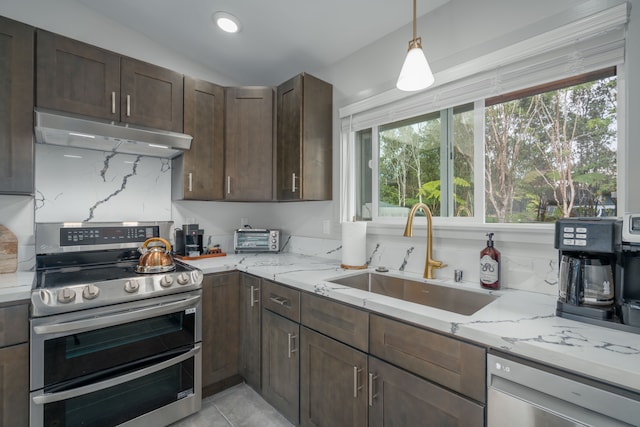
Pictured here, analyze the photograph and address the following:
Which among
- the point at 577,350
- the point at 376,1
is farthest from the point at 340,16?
the point at 577,350

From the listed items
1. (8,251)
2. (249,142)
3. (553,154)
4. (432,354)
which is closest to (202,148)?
(249,142)

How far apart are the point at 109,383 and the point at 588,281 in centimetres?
219

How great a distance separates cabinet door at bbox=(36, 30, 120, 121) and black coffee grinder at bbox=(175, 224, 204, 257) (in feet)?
3.07

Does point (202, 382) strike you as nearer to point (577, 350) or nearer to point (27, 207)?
point (27, 207)

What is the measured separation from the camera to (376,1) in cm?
181

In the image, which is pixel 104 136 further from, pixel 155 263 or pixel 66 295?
pixel 66 295

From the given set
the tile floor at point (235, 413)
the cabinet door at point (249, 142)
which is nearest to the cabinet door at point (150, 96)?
the cabinet door at point (249, 142)

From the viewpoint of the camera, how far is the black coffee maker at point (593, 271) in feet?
3.21

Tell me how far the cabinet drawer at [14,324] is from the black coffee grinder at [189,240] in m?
1.06

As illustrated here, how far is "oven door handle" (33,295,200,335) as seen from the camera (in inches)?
56.4

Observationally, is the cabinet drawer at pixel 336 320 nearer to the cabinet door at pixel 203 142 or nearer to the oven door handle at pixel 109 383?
the oven door handle at pixel 109 383

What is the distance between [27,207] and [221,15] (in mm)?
1836

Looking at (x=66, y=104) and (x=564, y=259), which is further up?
(x=66, y=104)

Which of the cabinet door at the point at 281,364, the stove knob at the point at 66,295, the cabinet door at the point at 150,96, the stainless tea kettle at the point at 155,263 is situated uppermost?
the cabinet door at the point at 150,96
